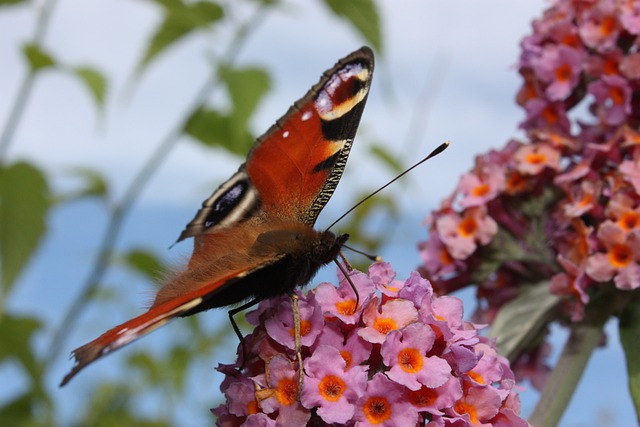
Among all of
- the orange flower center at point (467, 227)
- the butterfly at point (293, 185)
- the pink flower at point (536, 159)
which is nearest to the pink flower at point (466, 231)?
the orange flower center at point (467, 227)

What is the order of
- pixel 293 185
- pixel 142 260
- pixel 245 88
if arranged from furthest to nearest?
1. pixel 142 260
2. pixel 245 88
3. pixel 293 185

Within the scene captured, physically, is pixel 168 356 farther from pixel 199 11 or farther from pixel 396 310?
pixel 396 310

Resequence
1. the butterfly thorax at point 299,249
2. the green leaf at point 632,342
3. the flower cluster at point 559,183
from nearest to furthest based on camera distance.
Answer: the butterfly thorax at point 299,249 → the green leaf at point 632,342 → the flower cluster at point 559,183

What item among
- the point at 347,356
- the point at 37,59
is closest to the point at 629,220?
the point at 347,356

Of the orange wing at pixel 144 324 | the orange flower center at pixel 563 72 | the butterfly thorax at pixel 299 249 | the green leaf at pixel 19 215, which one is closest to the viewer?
the orange wing at pixel 144 324

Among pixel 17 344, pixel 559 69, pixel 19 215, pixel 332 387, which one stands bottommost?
pixel 17 344

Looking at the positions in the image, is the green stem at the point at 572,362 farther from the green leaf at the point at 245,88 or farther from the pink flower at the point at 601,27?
the green leaf at the point at 245,88

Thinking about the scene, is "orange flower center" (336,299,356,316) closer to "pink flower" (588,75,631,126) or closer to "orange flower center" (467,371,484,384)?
"orange flower center" (467,371,484,384)

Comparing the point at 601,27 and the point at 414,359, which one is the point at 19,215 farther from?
the point at 601,27
